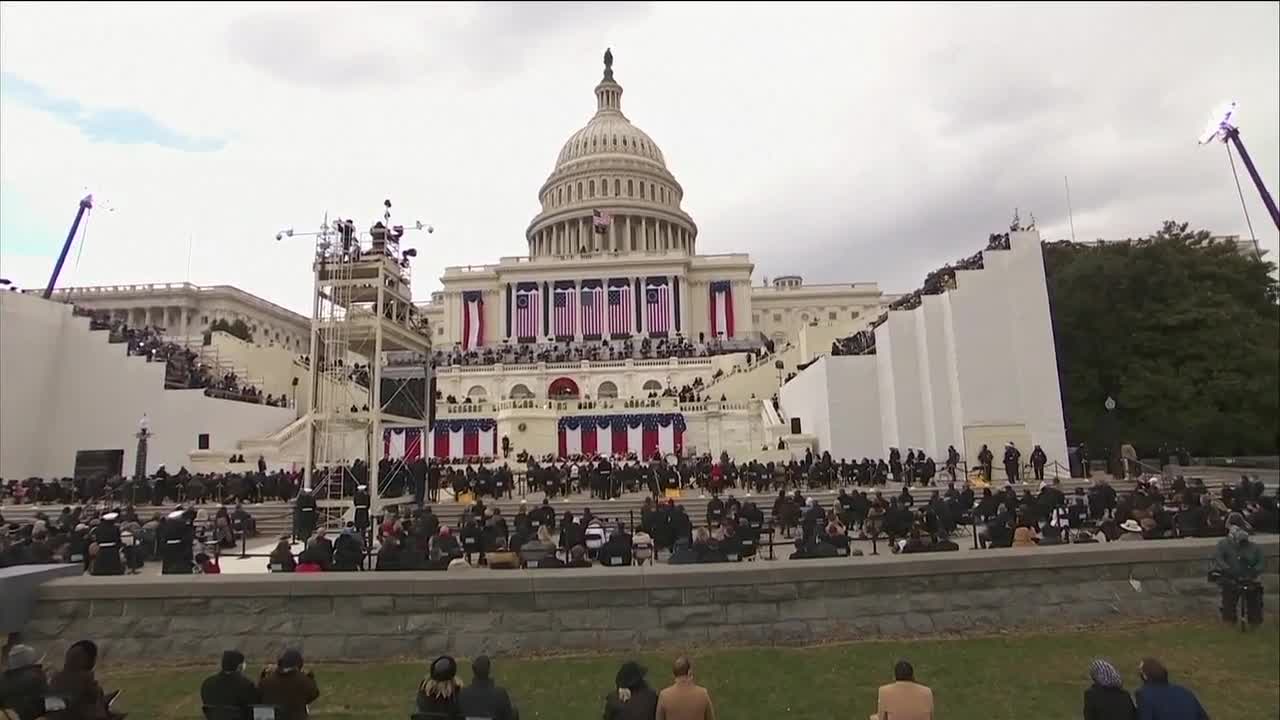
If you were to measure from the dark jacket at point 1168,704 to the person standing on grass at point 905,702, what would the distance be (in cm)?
170

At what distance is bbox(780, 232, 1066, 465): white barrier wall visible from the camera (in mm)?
26875

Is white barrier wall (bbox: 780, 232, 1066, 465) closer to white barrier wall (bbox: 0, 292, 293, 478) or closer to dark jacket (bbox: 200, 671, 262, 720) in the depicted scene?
dark jacket (bbox: 200, 671, 262, 720)

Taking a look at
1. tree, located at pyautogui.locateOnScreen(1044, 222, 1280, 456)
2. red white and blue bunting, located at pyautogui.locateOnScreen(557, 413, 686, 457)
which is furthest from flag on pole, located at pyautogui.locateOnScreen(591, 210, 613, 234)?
tree, located at pyautogui.locateOnScreen(1044, 222, 1280, 456)

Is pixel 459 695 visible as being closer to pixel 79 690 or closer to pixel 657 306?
pixel 79 690

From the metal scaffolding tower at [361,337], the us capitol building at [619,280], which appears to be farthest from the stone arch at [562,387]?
the metal scaffolding tower at [361,337]

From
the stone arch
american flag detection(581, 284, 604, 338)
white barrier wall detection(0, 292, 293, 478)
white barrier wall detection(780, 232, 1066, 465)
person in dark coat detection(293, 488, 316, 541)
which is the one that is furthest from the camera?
american flag detection(581, 284, 604, 338)

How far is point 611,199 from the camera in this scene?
9425 cm

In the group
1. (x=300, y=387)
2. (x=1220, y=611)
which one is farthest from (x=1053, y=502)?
(x=300, y=387)

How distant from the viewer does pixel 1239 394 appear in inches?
1216

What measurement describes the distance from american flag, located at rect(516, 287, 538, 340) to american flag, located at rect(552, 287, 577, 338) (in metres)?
2.12

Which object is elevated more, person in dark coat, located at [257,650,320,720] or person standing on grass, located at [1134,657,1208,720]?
person in dark coat, located at [257,650,320,720]

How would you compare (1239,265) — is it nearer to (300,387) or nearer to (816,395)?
(816,395)

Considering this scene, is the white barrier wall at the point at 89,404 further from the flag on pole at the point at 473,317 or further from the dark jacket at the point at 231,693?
the flag on pole at the point at 473,317

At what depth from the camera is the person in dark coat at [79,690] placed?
5.55m
